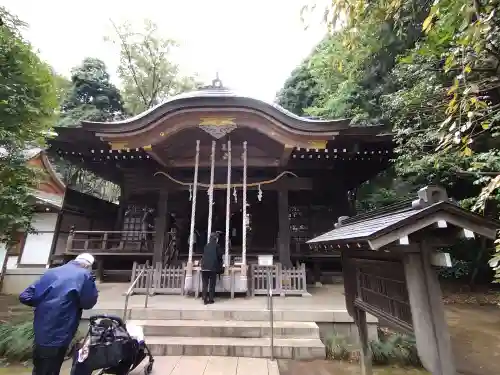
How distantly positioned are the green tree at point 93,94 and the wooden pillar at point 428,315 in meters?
19.3

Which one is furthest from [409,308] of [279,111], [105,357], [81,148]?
[81,148]

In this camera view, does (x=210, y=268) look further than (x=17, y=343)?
Yes

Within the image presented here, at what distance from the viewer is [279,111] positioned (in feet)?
23.1

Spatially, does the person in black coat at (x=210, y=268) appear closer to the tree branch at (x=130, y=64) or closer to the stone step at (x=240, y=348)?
the stone step at (x=240, y=348)

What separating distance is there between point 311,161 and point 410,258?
6.58 m

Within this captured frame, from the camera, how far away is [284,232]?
Result: 812 centimetres

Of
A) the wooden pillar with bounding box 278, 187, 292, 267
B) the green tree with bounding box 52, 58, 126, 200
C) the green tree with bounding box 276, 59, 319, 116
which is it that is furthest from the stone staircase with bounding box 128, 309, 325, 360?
the green tree with bounding box 52, 58, 126, 200

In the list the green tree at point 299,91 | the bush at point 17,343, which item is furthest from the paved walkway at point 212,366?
the green tree at point 299,91

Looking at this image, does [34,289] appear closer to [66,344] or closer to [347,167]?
[66,344]

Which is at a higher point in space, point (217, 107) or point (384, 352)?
point (217, 107)

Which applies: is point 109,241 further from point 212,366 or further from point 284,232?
point 212,366

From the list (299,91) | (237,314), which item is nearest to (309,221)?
(237,314)

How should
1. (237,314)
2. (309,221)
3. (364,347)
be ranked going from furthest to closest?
(309,221)
(237,314)
(364,347)

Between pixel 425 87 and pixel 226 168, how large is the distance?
5.62m
